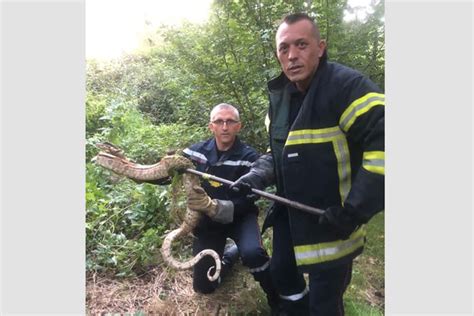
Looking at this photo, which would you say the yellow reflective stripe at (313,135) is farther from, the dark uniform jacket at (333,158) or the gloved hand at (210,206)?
the gloved hand at (210,206)

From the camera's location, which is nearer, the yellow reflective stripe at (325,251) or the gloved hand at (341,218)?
the gloved hand at (341,218)

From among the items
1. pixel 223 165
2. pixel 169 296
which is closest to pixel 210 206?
pixel 223 165

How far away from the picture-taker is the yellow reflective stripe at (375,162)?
3.39 feet

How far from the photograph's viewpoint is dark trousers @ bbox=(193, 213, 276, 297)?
1.68m

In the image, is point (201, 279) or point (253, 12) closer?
point (201, 279)

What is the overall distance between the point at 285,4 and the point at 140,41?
3.00 ft

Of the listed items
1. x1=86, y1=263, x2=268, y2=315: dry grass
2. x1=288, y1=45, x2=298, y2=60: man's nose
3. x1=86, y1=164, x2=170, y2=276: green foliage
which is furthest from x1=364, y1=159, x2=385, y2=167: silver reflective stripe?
x1=86, y1=164, x2=170, y2=276: green foliage

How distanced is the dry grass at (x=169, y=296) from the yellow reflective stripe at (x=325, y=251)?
703 mm

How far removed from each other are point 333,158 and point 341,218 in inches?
6.9

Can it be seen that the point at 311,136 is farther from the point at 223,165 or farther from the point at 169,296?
the point at 169,296

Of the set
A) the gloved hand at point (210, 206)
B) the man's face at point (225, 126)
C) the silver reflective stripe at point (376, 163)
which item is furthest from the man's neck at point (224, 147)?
the silver reflective stripe at point (376, 163)
